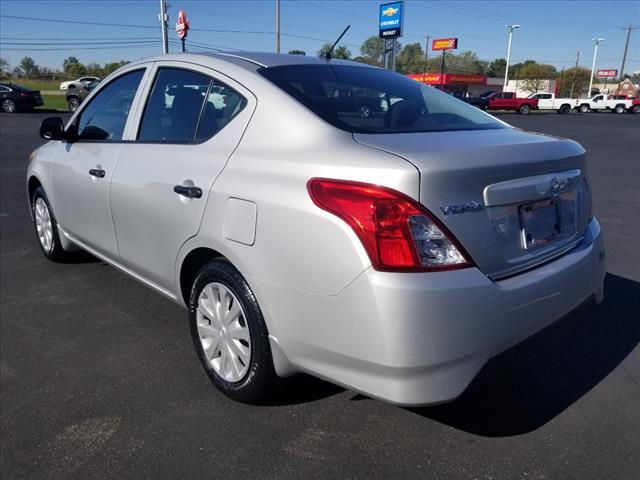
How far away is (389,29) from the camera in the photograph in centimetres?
3569

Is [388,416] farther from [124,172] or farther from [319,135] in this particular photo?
[124,172]

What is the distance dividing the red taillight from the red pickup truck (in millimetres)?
44140

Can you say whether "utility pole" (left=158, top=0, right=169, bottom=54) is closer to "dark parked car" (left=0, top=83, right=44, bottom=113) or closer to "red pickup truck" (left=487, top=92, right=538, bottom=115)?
"dark parked car" (left=0, top=83, right=44, bottom=113)

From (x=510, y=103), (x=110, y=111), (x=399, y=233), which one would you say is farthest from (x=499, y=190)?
(x=510, y=103)

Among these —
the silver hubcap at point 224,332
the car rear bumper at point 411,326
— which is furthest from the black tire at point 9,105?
the car rear bumper at point 411,326

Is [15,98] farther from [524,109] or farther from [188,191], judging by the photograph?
[524,109]

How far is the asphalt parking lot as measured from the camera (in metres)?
2.23

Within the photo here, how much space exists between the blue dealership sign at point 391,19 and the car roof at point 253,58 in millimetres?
34305

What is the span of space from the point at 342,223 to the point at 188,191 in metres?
1.02

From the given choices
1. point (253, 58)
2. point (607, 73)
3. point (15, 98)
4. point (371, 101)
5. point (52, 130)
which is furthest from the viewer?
point (607, 73)

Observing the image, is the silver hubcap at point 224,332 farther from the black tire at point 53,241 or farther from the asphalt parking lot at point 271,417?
the black tire at point 53,241

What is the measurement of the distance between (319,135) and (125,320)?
2192 mm

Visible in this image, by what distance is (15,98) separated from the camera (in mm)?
25859

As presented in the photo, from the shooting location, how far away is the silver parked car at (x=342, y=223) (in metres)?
1.91
